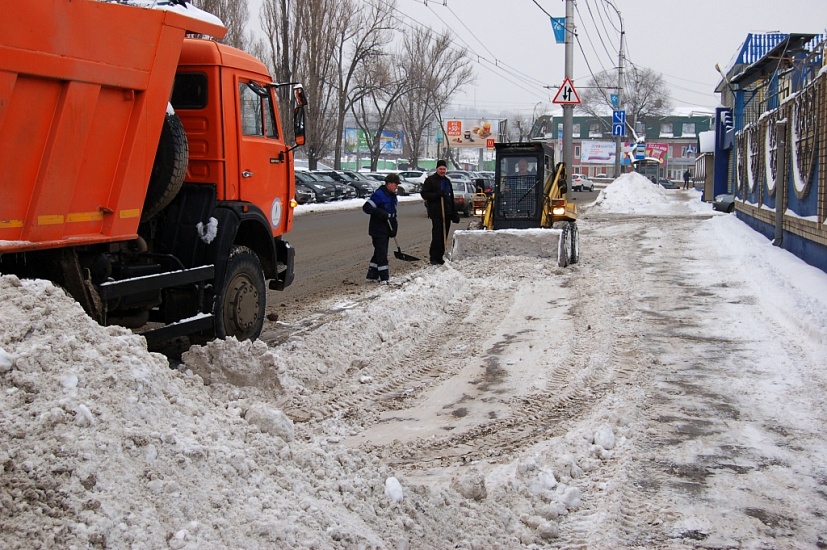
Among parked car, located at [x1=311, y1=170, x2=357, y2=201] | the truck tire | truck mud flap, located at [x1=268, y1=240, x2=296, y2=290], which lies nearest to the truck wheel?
truck mud flap, located at [x1=268, y1=240, x2=296, y2=290]

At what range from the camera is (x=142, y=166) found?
6387mm

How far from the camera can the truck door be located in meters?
7.99

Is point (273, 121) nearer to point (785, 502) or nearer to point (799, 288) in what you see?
point (785, 502)

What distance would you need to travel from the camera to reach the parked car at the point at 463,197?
3059cm

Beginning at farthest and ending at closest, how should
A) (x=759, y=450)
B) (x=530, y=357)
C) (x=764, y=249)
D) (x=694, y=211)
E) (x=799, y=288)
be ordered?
(x=694, y=211) → (x=764, y=249) → (x=799, y=288) → (x=530, y=357) → (x=759, y=450)

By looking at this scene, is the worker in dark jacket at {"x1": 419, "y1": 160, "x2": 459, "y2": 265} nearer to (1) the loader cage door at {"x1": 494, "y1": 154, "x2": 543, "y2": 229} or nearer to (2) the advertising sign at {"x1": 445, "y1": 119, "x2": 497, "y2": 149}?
(1) the loader cage door at {"x1": 494, "y1": 154, "x2": 543, "y2": 229}

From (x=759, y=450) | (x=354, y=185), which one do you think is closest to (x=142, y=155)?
(x=759, y=450)

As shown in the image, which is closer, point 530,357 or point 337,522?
Result: point 337,522

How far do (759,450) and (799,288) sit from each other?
599cm

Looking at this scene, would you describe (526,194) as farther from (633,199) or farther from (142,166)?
(633,199)

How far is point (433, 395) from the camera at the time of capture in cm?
674

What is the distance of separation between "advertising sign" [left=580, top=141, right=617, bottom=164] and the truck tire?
4077 inches

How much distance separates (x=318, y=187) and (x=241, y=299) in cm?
3217

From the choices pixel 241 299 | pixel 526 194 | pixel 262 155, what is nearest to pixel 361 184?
pixel 526 194
